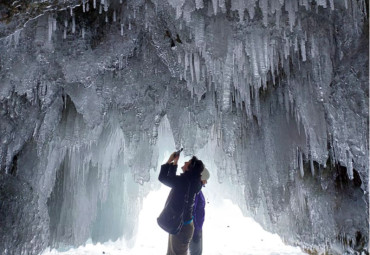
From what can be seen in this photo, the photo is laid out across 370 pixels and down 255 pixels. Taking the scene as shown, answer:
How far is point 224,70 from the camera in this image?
11.0 ft


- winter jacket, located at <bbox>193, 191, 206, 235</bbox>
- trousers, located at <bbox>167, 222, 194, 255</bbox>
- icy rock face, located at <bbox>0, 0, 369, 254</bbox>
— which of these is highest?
icy rock face, located at <bbox>0, 0, 369, 254</bbox>

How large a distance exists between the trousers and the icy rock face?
4.02ft

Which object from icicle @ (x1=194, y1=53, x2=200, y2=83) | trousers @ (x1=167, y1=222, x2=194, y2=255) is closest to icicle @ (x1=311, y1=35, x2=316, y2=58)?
icicle @ (x1=194, y1=53, x2=200, y2=83)

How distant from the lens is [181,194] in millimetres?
3920

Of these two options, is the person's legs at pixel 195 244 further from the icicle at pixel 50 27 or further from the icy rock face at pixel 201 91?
the icicle at pixel 50 27

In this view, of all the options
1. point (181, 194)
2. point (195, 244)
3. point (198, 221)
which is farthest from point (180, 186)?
point (195, 244)

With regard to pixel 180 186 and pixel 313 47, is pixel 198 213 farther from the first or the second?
pixel 313 47

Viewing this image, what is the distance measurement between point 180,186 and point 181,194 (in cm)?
9

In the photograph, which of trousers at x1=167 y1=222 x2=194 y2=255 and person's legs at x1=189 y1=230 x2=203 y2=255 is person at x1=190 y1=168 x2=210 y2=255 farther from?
trousers at x1=167 y1=222 x2=194 y2=255

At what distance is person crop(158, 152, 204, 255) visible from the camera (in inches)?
154

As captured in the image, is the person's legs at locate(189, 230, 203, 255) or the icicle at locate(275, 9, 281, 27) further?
the person's legs at locate(189, 230, 203, 255)

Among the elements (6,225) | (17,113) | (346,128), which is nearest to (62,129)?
(17,113)

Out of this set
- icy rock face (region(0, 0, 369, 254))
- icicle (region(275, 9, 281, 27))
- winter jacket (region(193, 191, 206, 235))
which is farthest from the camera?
winter jacket (region(193, 191, 206, 235))

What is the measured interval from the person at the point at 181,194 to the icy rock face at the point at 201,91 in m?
0.77
